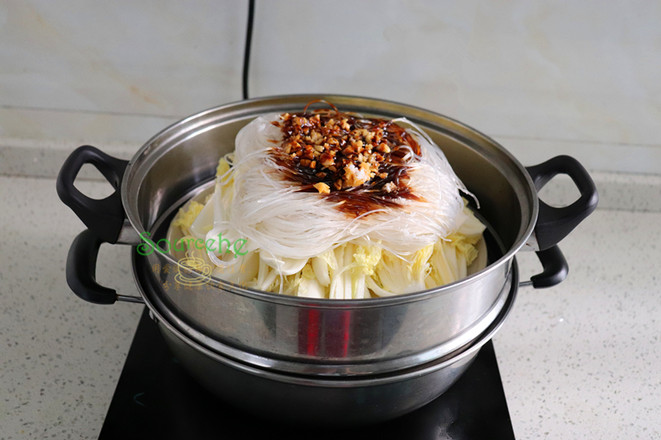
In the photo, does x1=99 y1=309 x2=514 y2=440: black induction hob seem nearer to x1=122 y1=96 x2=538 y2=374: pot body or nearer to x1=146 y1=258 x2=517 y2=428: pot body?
x1=146 y1=258 x2=517 y2=428: pot body

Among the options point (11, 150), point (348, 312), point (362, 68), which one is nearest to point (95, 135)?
point (11, 150)

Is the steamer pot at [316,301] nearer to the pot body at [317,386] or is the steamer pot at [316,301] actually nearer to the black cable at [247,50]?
the pot body at [317,386]

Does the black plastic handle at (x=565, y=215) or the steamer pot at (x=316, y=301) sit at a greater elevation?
the black plastic handle at (x=565, y=215)

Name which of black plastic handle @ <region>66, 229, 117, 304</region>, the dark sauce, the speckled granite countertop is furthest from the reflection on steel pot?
the speckled granite countertop

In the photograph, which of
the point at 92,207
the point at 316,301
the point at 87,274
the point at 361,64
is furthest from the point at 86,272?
the point at 361,64

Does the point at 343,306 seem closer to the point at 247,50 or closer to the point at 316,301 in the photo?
the point at 316,301

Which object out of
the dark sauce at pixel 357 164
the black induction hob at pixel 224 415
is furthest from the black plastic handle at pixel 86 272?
the dark sauce at pixel 357 164

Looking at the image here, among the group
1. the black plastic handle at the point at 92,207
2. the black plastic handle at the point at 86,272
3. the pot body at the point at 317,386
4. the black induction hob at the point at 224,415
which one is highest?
the black plastic handle at the point at 92,207

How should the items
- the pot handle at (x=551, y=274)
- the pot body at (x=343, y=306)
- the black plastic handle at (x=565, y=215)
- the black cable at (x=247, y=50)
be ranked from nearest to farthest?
the pot body at (x=343, y=306)
the black plastic handle at (x=565, y=215)
the pot handle at (x=551, y=274)
the black cable at (x=247, y=50)
